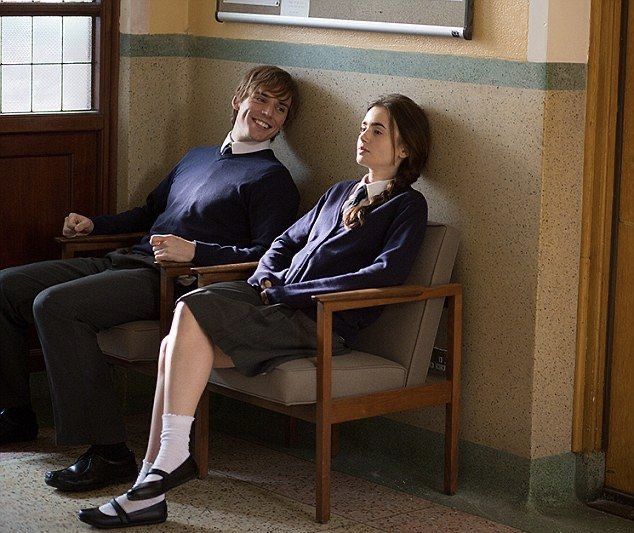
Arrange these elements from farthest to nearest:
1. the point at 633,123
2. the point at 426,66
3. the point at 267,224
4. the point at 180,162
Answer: the point at 180,162, the point at 267,224, the point at 426,66, the point at 633,123

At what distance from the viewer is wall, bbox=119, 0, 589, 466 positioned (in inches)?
143

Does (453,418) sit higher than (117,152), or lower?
lower

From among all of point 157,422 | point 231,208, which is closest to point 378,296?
point 157,422

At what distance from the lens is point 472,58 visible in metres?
3.79

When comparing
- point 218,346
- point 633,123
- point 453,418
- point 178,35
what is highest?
point 178,35

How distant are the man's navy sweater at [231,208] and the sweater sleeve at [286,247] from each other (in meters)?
0.12

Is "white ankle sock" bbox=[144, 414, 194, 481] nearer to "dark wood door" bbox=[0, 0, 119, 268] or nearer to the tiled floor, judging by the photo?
the tiled floor

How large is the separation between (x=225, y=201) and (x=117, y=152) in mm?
736

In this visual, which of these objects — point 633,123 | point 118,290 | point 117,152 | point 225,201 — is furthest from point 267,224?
point 633,123

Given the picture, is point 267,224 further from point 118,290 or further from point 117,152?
point 117,152

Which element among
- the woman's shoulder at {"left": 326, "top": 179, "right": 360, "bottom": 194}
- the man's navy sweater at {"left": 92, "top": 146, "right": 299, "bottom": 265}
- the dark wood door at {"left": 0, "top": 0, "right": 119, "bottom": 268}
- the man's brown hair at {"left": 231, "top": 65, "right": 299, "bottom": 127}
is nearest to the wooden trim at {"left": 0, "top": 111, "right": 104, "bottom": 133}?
the dark wood door at {"left": 0, "top": 0, "right": 119, "bottom": 268}

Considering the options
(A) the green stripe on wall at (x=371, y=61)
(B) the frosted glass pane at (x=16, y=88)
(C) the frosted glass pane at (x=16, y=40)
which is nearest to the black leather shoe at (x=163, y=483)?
(A) the green stripe on wall at (x=371, y=61)

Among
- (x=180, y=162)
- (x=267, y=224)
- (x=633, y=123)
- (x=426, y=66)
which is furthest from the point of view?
(x=180, y=162)

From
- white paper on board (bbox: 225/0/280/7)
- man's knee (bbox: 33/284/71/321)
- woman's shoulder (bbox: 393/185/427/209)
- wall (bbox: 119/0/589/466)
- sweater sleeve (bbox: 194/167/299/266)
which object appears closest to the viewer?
wall (bbox: 119/0/589/466)
